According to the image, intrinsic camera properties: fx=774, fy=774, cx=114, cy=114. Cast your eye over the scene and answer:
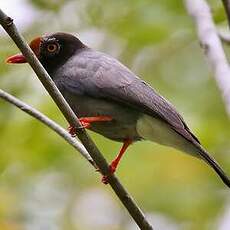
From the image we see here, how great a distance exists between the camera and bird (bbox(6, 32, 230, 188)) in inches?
183

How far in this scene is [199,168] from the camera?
22.9ft

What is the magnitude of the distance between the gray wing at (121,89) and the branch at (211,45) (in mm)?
387

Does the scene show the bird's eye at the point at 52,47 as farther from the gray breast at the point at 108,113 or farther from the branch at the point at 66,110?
the branch at the point at 66,110

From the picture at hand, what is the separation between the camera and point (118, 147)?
19.9 ft

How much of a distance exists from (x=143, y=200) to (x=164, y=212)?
0.21 m

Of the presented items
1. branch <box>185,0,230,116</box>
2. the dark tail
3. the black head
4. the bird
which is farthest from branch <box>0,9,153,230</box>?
the black head

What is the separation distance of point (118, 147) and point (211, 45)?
1664 millimetres

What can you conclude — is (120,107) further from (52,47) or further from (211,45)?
(52,47)

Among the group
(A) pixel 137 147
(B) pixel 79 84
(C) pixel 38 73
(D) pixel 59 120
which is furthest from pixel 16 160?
(C) pixel 38 73

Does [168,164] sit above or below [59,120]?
below

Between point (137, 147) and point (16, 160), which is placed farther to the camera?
point (137, 147)

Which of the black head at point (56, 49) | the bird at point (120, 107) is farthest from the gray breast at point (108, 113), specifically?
the black head at point (56, 49)

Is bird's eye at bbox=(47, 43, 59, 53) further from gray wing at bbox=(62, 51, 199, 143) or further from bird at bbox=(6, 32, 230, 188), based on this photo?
gray wing at bbox=(62, 51, 199, 143)

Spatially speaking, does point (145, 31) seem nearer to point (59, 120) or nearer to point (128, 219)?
point (59, 120)
